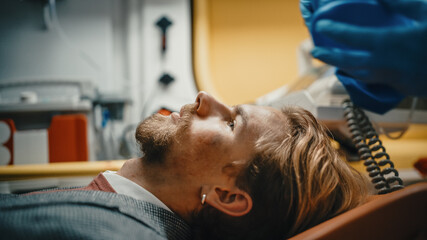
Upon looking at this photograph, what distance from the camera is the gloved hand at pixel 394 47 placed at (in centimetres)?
55

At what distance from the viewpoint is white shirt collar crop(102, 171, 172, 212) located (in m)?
0.73

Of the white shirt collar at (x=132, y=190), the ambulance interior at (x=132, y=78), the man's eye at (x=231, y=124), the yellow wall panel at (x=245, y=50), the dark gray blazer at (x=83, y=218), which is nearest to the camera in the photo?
the dark gray blazer at (x=83, y=218)

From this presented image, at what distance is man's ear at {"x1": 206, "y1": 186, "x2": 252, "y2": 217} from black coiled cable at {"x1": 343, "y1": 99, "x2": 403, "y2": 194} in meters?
0.43

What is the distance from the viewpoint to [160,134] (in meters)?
0.81

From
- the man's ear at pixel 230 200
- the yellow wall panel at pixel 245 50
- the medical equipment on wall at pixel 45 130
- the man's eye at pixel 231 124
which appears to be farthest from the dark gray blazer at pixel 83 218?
the yellow wall panel at pixel 245 50

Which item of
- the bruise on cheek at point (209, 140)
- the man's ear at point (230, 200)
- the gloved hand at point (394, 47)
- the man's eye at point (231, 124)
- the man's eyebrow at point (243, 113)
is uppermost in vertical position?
the gloved hand at point (394, 47)

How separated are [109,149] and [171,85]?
0.62 meters

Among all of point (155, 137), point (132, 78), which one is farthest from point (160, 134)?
point (132, 78)

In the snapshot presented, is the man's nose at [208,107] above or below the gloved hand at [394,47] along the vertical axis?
below

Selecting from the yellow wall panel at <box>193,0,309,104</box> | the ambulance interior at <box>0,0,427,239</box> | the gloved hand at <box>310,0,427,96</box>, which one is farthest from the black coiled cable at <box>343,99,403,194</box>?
the yellow wall panel at <box>193,0,309,104</box>

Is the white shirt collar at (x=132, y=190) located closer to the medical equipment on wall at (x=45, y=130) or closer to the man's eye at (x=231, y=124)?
the man's eye at (x=231, y=124)

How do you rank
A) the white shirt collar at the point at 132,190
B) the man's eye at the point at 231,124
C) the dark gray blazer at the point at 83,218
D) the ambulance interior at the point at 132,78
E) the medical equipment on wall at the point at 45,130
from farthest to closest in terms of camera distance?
the medical equipment on wall at the point at 45,130, the ambulance interior at the point at 132,78, the man's eye at the point at 231,124, the white shirt collar at the point at 132,190, the dark gray blazer at the point at 83,218

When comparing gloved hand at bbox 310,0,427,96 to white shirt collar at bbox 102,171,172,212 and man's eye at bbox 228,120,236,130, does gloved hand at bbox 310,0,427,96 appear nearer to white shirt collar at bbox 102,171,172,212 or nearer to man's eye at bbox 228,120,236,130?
man's eye at bbox 228,120,236,130

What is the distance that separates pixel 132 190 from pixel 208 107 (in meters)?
0.32
